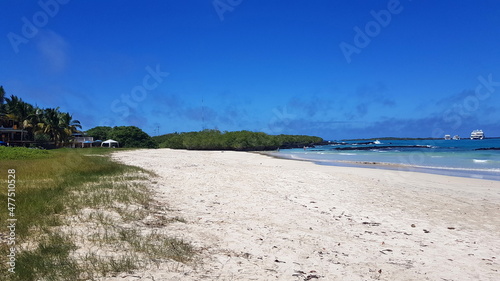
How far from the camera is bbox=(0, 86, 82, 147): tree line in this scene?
183 feet

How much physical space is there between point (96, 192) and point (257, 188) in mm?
5819

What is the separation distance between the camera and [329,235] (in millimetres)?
6531

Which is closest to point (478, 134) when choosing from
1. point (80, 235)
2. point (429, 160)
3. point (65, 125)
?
point (429, 160)

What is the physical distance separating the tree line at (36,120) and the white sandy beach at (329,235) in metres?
56.2

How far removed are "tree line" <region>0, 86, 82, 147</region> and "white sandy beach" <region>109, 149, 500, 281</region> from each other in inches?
2213

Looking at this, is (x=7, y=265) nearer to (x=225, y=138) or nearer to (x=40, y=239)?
(x=40, y=239)

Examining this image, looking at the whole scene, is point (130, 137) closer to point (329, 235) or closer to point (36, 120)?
point (36, 120)

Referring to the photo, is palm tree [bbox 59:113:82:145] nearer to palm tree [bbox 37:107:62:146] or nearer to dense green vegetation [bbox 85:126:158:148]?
palm tree [bbox 37:107:62:146]

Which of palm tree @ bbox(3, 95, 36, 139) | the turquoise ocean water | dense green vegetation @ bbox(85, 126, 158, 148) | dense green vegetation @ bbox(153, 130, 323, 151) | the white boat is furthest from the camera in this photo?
the white boat

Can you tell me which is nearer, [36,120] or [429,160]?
[429,160]

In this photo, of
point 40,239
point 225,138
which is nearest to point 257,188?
point 40,239

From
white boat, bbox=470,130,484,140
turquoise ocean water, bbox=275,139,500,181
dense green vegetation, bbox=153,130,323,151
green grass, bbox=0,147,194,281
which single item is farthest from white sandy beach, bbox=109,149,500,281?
white boat, bbox=470,130,484,140

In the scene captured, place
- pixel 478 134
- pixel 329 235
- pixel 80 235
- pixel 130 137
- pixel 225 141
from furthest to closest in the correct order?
pixel 478 134 < pixel 225 141 < pixel 130 137 < pixel 329 235 < pixel 80 235

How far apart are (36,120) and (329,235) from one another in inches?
2540
